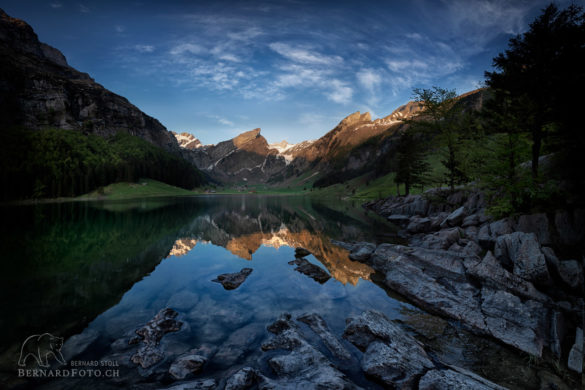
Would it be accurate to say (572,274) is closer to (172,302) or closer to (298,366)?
(298,366)

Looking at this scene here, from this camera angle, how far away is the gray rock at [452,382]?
650 cm

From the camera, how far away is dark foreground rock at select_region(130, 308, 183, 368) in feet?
27.4

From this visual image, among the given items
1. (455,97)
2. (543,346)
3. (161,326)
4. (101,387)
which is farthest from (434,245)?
(455,97)

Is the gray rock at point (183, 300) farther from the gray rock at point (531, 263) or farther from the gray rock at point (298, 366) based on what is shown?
the gray rock at point (531, 263)

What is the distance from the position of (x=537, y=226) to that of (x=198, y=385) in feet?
76.7

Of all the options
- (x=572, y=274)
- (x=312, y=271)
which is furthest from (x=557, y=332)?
(x=312, y=271)

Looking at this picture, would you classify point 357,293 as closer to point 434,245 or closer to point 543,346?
point 543,346

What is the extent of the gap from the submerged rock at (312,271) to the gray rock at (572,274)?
1397cm

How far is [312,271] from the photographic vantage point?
1933 centimetres

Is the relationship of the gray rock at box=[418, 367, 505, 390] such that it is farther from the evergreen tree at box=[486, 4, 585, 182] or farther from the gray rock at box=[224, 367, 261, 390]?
the evergreen tree at box=[486, 4, 585, 182]

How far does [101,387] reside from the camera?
7066 millimetres

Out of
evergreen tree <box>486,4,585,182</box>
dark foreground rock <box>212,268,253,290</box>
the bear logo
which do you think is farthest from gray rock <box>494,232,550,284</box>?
the bear logo

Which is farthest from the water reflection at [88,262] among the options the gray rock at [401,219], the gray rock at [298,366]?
the gray rock at [401,219]

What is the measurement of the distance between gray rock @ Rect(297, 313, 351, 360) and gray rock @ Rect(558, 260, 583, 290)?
13.9 metres
